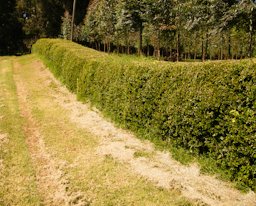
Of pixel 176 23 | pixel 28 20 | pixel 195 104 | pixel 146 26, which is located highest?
pixel 28 20

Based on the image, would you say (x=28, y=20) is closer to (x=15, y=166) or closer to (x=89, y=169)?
(x=15, y=166)

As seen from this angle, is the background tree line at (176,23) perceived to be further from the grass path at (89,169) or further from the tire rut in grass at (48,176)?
the tire rut in grass at (48,176)

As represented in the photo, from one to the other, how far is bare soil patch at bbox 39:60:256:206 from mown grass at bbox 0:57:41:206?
1899mm

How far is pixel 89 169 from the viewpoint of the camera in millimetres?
7109

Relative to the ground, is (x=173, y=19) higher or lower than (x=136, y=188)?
higher

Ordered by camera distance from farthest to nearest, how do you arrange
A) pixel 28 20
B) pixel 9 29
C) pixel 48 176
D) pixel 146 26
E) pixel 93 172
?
pixel 28 20
pixel 9 29
pixel 146 26
pixel 93 172
pixel 48 176

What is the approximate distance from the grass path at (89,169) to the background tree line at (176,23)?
639 inches

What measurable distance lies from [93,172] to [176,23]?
2406 cm

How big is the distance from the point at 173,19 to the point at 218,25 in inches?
238

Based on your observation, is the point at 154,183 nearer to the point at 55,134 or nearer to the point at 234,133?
the point at 234,133

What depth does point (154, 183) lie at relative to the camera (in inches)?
254

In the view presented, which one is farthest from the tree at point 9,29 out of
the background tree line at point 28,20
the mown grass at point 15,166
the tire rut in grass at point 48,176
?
the tire rut in grass at point 48,176

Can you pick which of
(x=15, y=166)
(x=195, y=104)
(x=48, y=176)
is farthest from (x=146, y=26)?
(x=48, y=176)

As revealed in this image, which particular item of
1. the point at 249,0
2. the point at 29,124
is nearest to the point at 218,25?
the point at 249,0
